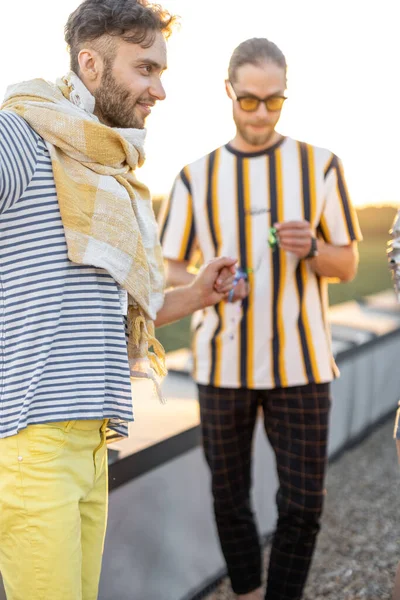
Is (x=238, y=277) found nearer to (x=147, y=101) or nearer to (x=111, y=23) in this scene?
(x=147, y=101)

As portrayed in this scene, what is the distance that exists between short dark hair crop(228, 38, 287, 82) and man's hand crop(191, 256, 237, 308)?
0.72 m

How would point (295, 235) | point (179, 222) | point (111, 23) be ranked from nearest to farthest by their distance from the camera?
point (111, 23) < point (295, 235) < point (179, 222)

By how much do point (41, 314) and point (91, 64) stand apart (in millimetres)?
590

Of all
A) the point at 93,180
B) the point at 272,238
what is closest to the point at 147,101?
the point at 93,180

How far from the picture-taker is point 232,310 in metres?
2.59

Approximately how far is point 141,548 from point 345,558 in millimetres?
1259

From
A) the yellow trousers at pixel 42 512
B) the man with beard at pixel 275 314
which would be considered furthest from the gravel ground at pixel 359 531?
the yellow trousers at pixel 42 512

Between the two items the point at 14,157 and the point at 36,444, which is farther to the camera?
the point at 36,444

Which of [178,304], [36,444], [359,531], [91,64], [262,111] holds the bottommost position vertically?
[359,531]

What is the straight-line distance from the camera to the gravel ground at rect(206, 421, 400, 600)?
3.15 metres

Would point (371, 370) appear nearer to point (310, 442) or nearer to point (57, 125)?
point (310, 442)

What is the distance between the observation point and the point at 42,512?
4.83ft

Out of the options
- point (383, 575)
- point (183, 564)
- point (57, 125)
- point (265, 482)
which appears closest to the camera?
point (57, 125)

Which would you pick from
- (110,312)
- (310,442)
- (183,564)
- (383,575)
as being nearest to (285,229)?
(310,442)
